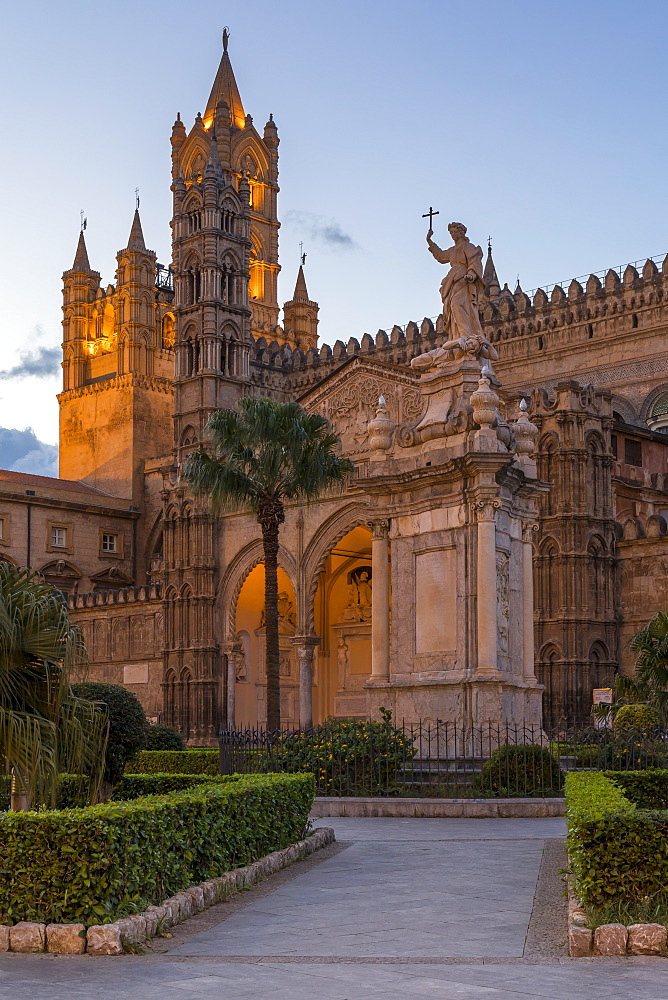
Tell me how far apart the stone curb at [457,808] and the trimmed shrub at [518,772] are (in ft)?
1.91

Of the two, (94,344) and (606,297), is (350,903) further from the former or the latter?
(94,344)

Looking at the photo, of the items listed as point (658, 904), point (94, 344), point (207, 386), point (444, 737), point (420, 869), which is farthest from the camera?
point (94, 344)

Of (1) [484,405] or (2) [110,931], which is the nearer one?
(2) [110,931]

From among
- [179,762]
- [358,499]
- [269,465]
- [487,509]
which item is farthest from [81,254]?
[487,509]

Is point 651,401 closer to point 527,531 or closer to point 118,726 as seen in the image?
point 527,531

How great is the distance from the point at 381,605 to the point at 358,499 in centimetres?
2029

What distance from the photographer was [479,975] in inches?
283

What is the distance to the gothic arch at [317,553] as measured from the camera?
41.5m

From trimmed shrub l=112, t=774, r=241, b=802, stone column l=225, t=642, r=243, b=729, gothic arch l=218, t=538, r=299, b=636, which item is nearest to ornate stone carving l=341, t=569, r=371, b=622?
gothic arch l=218, t=538, r=299, b=636

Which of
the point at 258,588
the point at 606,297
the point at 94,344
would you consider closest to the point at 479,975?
the point at 258,588

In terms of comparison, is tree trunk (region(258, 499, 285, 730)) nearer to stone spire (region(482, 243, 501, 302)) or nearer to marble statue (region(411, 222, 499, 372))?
marble statue (region(411, 222, 499, 372))

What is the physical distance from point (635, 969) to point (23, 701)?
481 centimetres

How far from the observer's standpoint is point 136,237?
231 feet

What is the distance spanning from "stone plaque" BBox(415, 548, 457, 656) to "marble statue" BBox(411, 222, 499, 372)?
3436mm
